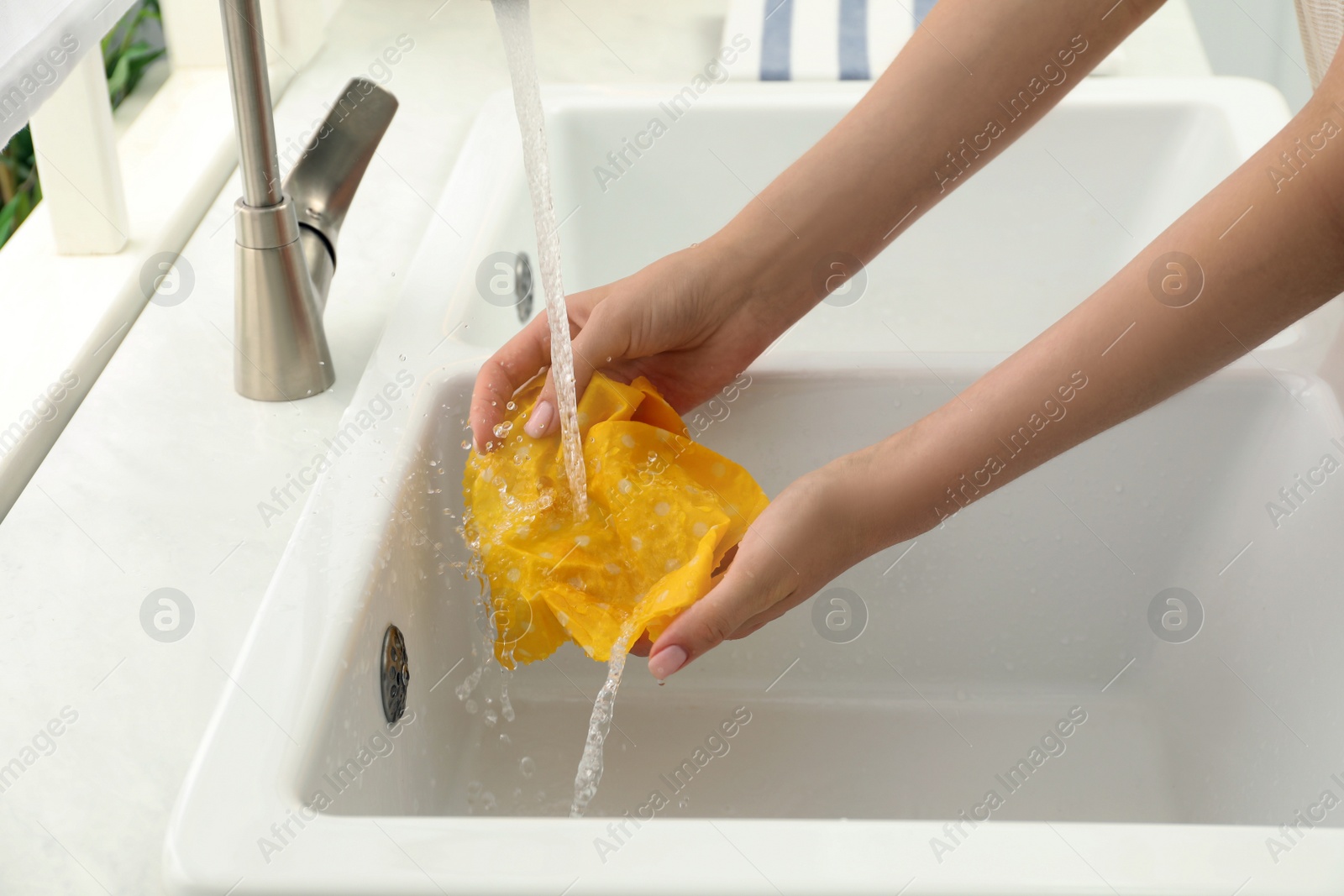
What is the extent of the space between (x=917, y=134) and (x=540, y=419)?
0.30 meters

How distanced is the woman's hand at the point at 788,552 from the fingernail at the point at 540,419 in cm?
16

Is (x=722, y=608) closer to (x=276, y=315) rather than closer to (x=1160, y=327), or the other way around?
(x=1160, y=327)

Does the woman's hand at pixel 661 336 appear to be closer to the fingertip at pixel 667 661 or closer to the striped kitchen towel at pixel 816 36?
the fingertip at pixel 667 661

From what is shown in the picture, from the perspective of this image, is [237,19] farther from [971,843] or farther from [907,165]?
[971,843]

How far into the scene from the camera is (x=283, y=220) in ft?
2.49

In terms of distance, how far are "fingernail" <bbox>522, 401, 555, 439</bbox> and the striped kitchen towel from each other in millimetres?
623

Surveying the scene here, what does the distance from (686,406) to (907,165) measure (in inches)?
8.5

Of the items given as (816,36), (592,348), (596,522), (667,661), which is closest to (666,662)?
(667,661)

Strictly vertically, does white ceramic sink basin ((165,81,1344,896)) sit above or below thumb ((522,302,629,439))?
below

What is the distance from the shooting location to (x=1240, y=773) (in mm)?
748

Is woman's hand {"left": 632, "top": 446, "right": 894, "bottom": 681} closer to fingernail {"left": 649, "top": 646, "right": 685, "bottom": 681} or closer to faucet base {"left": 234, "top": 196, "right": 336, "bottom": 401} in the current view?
fingernail {"left": 649, "top": 646, "right": 685, "bottom": 681}

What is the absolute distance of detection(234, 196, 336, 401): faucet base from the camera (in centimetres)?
76

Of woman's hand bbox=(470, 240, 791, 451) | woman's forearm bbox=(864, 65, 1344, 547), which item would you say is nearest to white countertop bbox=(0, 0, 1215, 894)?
woman's hand bbox=(470, 240, 791, 451)

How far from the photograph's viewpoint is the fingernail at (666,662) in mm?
614
